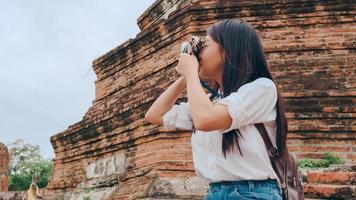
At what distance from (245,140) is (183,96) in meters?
3.46

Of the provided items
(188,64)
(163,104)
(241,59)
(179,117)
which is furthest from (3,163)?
(241,59)

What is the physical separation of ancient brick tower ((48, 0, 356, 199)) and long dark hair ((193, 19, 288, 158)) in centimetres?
274

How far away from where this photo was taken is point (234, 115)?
162 centimetres

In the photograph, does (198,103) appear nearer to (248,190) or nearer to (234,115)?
(234,115)

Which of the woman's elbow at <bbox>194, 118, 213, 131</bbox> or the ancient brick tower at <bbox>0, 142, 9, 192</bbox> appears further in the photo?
the ancient brick tower at <bbox>0, 142, 9, 192</bbox>

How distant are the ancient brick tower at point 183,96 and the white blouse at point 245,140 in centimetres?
272

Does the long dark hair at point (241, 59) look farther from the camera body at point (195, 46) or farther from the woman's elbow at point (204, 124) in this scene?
the woman's elbow at point (204, 124)

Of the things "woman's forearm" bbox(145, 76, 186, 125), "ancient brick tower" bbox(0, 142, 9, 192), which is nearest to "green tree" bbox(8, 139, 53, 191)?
"ancient brick tower" bbox(0, 142, 9, 192)

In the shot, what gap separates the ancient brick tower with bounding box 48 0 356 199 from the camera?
16.0 ft

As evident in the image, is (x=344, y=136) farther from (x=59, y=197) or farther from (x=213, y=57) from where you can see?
(x=59, y=197)

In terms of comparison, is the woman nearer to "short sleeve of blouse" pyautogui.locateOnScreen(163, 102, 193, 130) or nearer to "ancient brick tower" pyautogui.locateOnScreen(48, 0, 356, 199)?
"short sleeve of blouse" pyautogui.locateOnScreen(163, 102, 193, 130)

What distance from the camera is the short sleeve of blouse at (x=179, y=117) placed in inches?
78.2

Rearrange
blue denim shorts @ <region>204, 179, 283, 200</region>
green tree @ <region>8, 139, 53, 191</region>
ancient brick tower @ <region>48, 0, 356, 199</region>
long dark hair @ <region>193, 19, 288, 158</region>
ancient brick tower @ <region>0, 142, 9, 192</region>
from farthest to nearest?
green tree @ <region>8, 139, 53, 191</region> → ancient brick tower @ <region>0, 142, 9, 192</region> → ancient brick tower @ <region>48, 0, 356, 199</region> → long dark hair @ <region>193, 19, 288, 158</region> → blue denim shorts @ <region>204, 179, 283, 200</region>

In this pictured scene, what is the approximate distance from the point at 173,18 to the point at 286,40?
1248 millimetres
